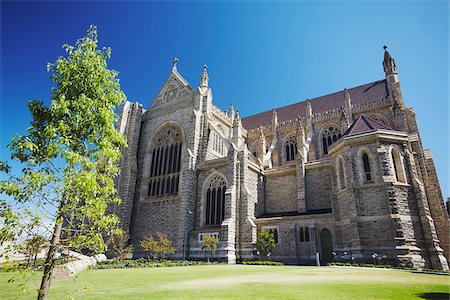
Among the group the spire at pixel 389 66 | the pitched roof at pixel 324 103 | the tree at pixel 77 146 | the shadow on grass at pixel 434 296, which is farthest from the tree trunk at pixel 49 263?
the pitched roof at pixel 324 103

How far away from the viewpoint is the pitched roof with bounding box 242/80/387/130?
101ft

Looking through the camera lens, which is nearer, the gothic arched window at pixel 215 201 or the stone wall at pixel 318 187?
the stone wall at pixel 318 187

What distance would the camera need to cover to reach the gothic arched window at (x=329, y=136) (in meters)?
29.5

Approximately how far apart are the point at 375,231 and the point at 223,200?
1178cm

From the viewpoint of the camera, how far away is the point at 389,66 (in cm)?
2739

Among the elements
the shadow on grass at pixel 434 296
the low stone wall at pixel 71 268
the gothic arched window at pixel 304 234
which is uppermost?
the gothic arched window at pixel 304 234

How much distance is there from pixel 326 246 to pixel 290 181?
23.4 feet

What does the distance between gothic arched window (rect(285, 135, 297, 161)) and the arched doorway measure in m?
13.0

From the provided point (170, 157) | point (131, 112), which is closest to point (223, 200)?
point (170, 157)

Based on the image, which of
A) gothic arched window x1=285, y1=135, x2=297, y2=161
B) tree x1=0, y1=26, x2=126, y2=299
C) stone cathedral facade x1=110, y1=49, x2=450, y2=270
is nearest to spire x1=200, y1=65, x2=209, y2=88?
stone cathedral facade x1=110, y1=49, x2=450, y2=270

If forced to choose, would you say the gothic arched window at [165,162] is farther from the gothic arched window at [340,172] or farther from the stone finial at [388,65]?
the stone finial at [388,65]

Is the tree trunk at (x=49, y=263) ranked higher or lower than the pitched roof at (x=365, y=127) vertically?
lower

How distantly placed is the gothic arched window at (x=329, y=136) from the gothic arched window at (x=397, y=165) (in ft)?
35.8

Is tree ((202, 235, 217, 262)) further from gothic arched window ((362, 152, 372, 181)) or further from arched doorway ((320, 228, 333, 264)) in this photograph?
gothic arched window ((362, 152, 372, 181))
